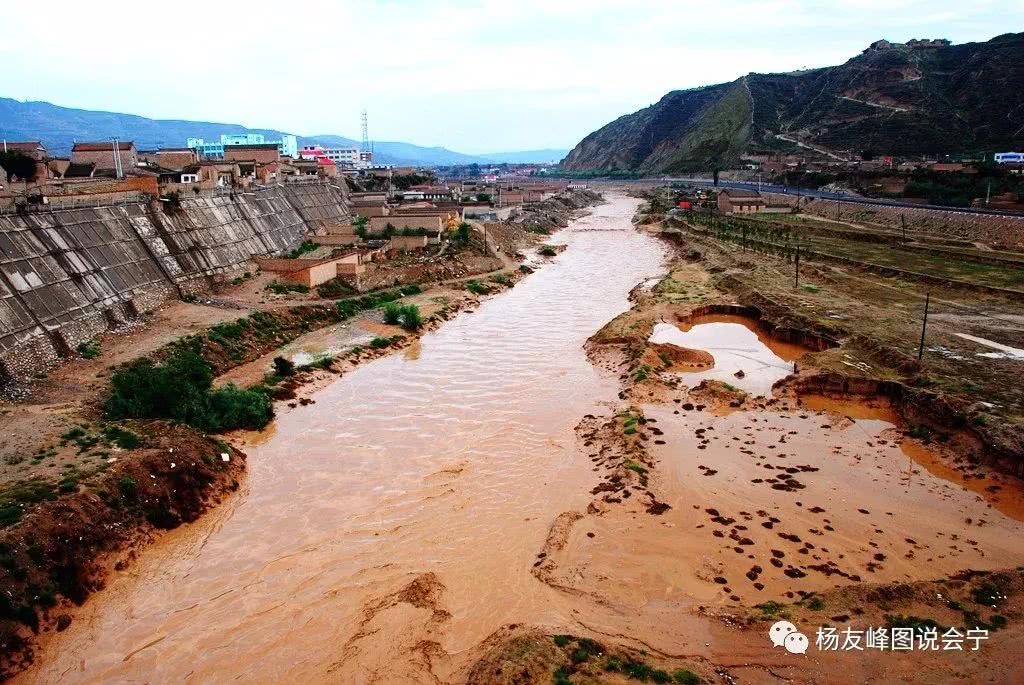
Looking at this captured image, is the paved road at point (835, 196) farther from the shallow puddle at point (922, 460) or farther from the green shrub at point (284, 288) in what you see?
the green shrub at point (284, 288)

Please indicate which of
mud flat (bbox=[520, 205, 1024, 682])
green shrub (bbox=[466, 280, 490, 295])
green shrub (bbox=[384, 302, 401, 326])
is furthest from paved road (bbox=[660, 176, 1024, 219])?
green shrub (bbox=[384, 302, 401, 326])

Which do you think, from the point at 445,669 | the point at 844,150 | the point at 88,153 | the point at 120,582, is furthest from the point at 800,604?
the point at 844,150

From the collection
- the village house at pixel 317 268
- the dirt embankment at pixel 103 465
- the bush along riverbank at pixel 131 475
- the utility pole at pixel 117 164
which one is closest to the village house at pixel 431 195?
the utility pole at pixel 117 164

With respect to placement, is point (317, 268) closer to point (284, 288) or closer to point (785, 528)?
point (284, 288)

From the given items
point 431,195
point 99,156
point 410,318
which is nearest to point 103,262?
point 410,318

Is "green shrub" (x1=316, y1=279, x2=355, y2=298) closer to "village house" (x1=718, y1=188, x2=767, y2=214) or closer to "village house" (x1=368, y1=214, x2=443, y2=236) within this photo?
"village house" (x1=368, y1=214, x2=443, y2=236)

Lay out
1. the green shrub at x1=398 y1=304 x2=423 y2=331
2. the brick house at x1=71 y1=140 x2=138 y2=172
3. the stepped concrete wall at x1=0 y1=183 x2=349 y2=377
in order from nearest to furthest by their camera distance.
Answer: the stepped concrete wall at x1=0 y1=183 x2=349 y2=377, the green shrub at x1=398 y1=304 x2=423 y2=331, the brick house at x1=71 y1=140 x2=138 y2=172
